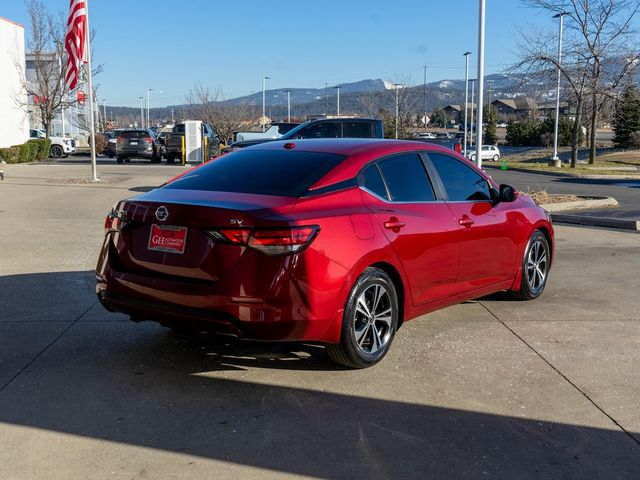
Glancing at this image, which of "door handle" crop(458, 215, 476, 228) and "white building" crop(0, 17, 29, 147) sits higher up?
"white building" crop(0, 17, 29, 147)

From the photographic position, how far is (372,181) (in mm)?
5035

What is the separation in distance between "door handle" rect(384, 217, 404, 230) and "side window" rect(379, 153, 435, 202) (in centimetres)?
22

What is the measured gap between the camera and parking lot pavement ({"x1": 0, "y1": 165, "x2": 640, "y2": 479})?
353 cm

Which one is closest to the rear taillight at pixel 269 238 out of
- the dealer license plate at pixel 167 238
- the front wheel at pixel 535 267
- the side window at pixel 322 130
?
the dealer license plate at pixel 167 238

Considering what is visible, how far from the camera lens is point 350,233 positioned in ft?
14.9

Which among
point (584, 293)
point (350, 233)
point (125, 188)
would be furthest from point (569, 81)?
point (350, 233)

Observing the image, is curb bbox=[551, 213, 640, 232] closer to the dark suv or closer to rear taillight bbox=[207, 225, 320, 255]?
rear taillight bbox=[207, 225, 320, 255]

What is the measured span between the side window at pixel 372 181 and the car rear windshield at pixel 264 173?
0.21 meters

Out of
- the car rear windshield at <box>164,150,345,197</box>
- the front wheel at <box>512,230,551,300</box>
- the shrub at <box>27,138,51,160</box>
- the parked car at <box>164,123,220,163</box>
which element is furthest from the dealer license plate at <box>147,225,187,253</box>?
the shrub at <box>27,138,51,160</box>

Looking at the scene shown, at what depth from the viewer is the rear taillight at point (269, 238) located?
4195 mm

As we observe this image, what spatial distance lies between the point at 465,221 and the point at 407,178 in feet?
2.32

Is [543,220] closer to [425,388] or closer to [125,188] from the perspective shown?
[425,388]

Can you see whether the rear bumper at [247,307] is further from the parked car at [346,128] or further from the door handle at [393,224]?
the parked car at [346,128]

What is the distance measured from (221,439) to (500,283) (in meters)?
3.51
